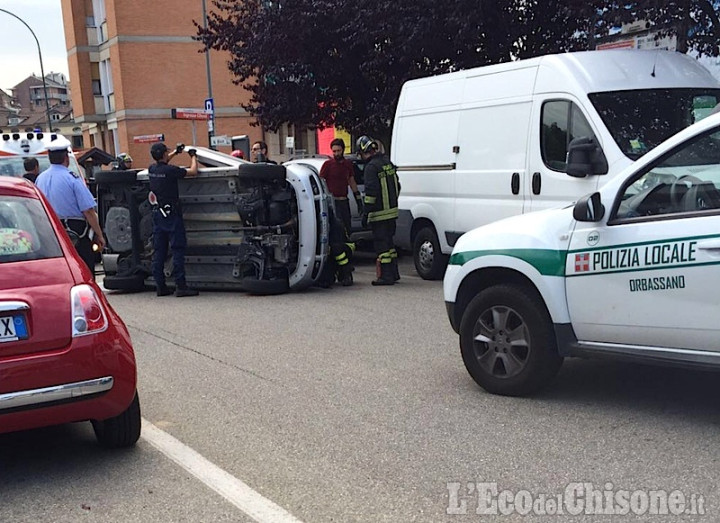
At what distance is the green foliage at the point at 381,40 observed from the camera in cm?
1034

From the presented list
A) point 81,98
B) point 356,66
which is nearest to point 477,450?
point 356,66

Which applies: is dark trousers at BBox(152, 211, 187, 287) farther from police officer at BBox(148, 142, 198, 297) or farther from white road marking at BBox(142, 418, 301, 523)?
white road marking at BBox(142, 418, 301, 523)

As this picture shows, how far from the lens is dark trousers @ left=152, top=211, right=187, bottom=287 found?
9.16m

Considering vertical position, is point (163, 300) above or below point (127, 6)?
below

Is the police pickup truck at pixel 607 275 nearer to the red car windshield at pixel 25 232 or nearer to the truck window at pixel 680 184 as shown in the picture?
the truck window at pixel 680 184

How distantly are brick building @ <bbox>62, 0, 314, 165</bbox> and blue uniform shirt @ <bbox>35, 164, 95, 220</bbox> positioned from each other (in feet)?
85.9

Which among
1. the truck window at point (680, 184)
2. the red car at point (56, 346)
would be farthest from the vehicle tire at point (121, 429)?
the truck window at point (680, 184)

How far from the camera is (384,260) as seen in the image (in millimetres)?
9836

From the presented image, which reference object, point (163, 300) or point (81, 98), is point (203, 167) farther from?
point (81, 98)

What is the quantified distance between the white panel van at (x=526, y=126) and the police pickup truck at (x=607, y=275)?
2119mm

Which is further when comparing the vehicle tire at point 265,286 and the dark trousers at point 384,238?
the dark trousers at point 384,238

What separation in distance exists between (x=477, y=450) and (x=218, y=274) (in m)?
6.20

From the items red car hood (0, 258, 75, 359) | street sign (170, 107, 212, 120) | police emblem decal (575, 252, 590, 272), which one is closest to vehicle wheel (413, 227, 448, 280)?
police emblem decal (575, 252, 590, 272)

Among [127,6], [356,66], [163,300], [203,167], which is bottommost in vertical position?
[163,300]
